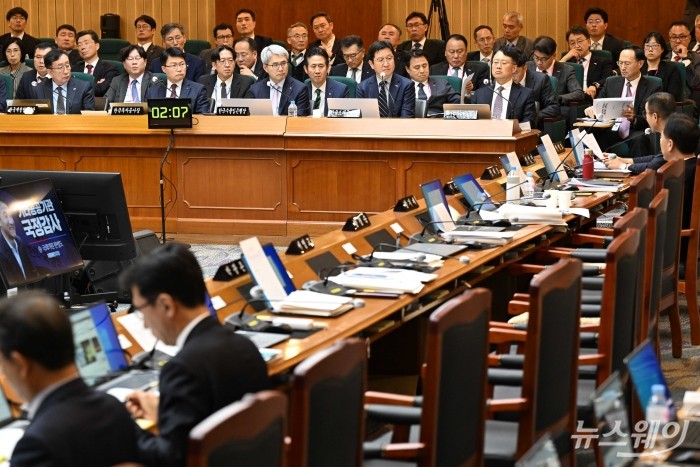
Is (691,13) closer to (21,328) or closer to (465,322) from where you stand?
(465,322)

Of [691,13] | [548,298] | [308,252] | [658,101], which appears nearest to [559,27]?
[691,13]

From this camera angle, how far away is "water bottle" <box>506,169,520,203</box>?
20.1ft

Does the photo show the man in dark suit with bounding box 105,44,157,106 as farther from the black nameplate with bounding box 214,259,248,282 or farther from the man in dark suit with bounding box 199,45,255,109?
the black nameplate with bounding box 214,259,248,282

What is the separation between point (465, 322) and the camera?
2.83 m

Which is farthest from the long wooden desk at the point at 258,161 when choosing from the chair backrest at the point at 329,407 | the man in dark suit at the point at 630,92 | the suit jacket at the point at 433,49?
the chair backrest at the point at 329,407

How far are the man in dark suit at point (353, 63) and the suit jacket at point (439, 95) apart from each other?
107 cm

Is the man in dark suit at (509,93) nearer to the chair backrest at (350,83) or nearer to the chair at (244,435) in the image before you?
the chair backrest at (350,83)

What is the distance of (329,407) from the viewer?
2395 millimetres

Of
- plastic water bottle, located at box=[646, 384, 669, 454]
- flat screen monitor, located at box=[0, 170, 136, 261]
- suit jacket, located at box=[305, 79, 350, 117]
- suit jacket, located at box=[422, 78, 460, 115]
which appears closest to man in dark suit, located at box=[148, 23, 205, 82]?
suit jacket, located at box=[305, 79, 350, 117]

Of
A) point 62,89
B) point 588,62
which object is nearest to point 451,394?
point 62,89

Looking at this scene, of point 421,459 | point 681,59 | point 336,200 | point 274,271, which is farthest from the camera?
point 681,59

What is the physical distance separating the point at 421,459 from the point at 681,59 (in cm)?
972

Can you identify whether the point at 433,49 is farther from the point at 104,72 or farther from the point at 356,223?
the point at 356,223

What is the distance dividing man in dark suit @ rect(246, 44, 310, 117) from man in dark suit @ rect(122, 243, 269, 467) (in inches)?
266
